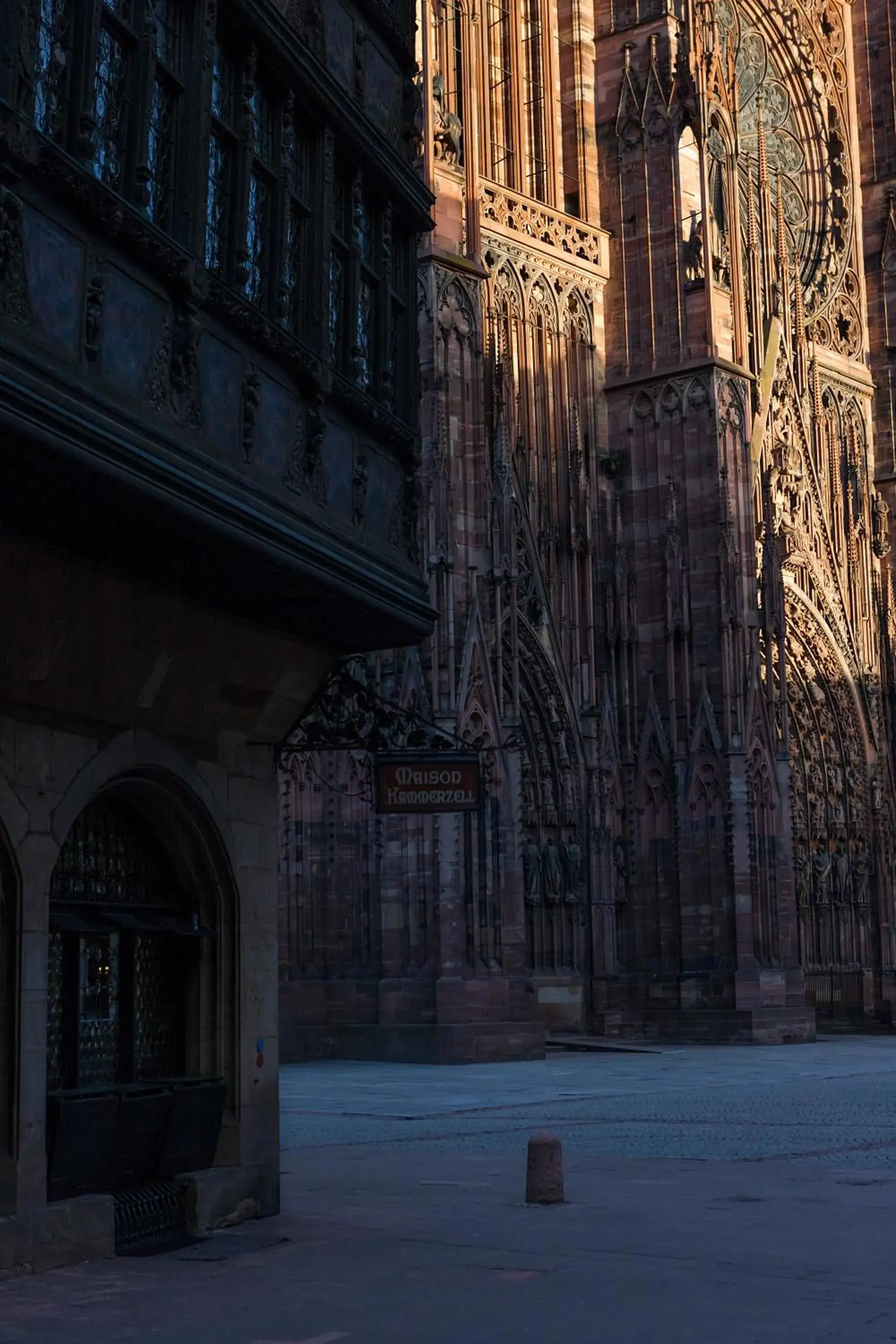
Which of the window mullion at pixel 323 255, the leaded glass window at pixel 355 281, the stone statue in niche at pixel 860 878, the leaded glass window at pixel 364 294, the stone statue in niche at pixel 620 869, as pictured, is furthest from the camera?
the stone statue in niche at pixel 860 878

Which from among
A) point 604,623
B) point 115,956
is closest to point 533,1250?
point 115,956

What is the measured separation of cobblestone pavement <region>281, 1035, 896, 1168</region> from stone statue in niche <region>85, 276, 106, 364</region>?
9.51 m

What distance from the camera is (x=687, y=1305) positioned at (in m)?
9.19

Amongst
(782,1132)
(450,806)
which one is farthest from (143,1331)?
(782,1132)

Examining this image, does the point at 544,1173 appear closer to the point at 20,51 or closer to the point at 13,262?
the point at 13,262

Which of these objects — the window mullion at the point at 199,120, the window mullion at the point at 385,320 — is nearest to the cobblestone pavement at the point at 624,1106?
the window mullion at the point at 385,320

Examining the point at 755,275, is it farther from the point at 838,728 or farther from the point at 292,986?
the point at 292,986

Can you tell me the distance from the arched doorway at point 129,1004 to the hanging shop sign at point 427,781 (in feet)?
5.21

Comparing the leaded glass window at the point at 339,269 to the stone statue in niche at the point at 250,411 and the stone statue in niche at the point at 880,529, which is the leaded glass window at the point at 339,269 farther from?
the stone statue in niche at the point at 880,529

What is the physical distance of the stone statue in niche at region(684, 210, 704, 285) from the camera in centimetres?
4084

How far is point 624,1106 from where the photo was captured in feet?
74.0

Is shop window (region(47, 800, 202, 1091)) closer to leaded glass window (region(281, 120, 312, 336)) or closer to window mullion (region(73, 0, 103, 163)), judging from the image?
leaded glass window (region(281, 120, 312, 336))

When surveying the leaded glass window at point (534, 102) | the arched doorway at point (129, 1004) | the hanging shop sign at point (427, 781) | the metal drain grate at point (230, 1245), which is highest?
the leaded glass window at point (534, 102)

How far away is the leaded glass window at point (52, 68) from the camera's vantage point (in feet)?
31.0
